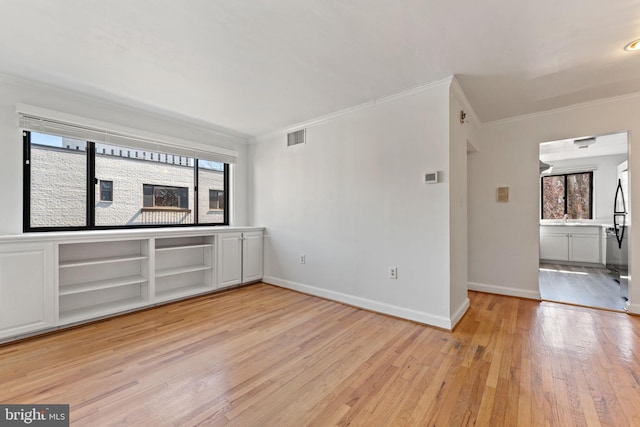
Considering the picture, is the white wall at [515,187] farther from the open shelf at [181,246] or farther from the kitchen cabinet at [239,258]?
the open shelf at [181,246]

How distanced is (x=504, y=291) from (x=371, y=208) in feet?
7.85

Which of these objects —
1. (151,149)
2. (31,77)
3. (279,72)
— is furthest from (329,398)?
(31,77)

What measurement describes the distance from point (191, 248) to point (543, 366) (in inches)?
164

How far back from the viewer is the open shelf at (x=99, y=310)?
2.85 meters

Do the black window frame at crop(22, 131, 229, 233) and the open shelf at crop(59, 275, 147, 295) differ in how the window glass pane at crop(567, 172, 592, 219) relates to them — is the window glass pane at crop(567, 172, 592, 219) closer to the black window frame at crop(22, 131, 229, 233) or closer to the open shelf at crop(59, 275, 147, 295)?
the black window frame at crop(22, 131, 229, 233)

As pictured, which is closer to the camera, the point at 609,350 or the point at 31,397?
the point at 31,397

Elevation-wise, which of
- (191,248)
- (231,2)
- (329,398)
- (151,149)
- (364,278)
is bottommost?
(329,398)

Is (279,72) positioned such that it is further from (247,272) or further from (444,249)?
(247,272)

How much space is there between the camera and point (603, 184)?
227 inches

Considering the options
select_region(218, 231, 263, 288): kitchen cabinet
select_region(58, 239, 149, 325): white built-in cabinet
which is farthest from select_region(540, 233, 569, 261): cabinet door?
select_region(58, 239, 149, 325): white built-in cabinet

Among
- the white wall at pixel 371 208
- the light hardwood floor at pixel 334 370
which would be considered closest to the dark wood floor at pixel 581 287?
the light hardwood floor at pixel 334 370

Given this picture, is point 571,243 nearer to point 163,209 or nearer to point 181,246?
point 181,246

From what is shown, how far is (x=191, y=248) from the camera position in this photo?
4.09 m

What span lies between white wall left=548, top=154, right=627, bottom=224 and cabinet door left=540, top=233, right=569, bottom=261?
81 cm
